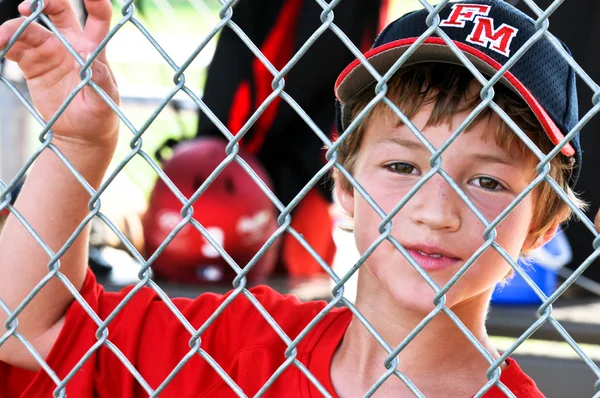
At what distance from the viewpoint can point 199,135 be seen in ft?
10.0

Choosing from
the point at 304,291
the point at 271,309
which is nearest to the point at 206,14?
the point at 304,291

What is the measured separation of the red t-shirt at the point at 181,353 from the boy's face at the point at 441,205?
0.62 feet

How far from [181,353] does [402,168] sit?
0.45m

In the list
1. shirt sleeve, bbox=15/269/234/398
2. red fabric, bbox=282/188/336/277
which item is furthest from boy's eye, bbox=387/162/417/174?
red fabric, bbox=282/188/336/277

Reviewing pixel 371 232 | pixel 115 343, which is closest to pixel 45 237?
pixel 115 343

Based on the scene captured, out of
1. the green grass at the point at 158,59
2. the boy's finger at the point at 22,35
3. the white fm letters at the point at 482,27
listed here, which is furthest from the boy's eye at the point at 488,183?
the green grass at the point at 158,59

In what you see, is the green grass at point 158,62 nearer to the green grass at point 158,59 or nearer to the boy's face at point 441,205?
the green grass at point 158,59

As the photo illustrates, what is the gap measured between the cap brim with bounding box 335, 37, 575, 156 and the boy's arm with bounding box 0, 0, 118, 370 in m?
0.36

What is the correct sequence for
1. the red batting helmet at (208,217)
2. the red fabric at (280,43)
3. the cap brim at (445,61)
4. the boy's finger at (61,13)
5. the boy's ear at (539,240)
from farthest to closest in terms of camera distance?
the red fabric at (280,43), the red batting helmet at (208,217), the boy's ear at (539,240), the boy's finger at (61,13), the cap brim at (445,61)

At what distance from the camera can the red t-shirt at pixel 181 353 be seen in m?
1.18

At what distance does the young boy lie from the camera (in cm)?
106

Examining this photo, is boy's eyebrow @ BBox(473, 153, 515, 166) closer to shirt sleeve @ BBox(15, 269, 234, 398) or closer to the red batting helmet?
shirt sleeve @ BBox(15, 269, 234, 398)

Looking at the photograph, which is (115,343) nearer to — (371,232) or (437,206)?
(371,232)

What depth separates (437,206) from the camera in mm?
1034
